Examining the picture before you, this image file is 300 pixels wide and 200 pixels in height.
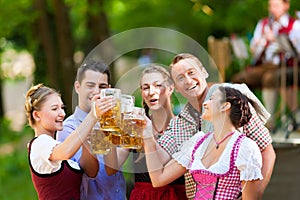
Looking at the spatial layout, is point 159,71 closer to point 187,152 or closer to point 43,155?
point 187,152

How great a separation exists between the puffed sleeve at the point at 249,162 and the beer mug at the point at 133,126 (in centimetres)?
45

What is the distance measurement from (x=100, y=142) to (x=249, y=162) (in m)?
0.70

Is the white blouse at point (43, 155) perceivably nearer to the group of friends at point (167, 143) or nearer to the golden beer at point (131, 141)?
the group of friends at point (167, 143)

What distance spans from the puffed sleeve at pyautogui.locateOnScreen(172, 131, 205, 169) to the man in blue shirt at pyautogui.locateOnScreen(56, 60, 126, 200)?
48 centimetres

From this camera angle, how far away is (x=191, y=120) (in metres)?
3.71

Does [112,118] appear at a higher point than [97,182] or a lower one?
higher

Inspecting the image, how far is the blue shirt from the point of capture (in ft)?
12.9

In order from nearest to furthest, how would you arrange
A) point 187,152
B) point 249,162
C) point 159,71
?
point 249,162
point 187,152
point 159,71

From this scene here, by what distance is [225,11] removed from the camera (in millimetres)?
16312

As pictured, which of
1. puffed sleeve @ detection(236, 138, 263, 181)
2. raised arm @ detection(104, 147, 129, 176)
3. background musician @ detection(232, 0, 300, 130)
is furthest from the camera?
background musician @ detection(232, 0, 300, 130)

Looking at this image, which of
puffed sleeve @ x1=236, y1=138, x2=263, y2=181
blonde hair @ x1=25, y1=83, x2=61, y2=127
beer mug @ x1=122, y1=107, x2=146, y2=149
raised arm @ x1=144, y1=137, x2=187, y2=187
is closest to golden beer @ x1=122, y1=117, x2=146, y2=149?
beer mug @ x1=122, y1=107, x2=146, y2=149

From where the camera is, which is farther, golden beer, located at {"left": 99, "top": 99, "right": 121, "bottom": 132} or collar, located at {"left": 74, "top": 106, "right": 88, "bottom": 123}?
collar, located at {"left": 74, "top": 106, "right": 88, "bottom": 123}

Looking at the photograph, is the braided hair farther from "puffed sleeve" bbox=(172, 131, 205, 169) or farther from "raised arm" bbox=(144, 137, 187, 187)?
"raised arm" bbox=(144, 137, 187, 187)

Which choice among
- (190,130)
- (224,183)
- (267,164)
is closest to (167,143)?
(190,130)
